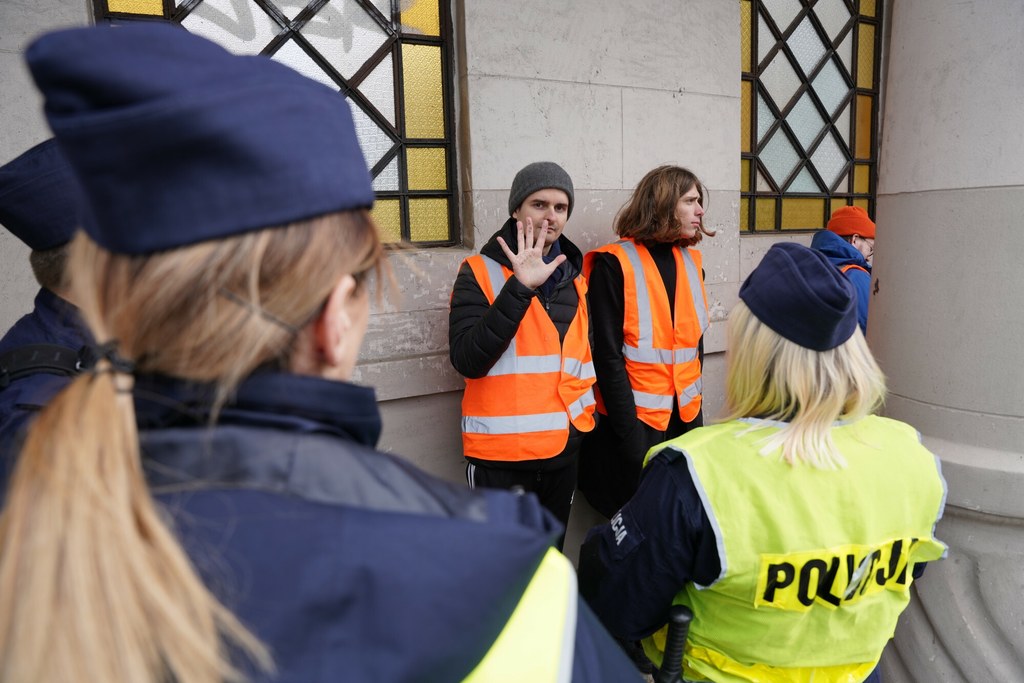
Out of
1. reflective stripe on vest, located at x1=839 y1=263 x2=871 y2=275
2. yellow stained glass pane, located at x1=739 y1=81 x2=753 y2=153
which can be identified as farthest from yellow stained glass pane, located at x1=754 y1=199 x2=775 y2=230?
reflective stripe on vest, located at x1=839 y1=263 x2=871 y2=275

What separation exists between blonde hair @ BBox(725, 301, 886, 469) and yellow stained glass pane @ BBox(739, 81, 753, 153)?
3.25m

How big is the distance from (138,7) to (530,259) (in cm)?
187

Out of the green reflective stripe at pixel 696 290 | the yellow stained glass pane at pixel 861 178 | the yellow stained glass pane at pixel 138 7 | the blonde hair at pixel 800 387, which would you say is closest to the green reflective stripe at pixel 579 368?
the green reflective stripe at pixel 696 290

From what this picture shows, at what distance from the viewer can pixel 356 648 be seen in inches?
25.6

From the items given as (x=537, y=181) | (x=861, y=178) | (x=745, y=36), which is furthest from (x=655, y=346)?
(x=861, y=178)

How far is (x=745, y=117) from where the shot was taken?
451cm

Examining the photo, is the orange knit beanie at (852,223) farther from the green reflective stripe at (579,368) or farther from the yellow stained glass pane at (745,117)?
the green reflective stripe at (579,368)

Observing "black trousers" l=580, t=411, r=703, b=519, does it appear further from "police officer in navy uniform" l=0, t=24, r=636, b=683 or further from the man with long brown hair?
"police officer in navy uniform" l=0, t=24, r=636, b=683

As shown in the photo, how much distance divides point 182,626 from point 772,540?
1183 mm

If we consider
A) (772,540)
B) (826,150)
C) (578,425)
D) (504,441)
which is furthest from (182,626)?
(826,150)

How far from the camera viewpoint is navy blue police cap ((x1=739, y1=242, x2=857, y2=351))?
58.7 inches

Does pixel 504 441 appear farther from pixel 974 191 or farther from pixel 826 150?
pixel 826 150

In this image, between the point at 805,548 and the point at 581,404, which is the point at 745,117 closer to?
the point at 581,404

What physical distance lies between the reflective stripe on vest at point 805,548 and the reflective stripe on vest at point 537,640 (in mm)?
709
